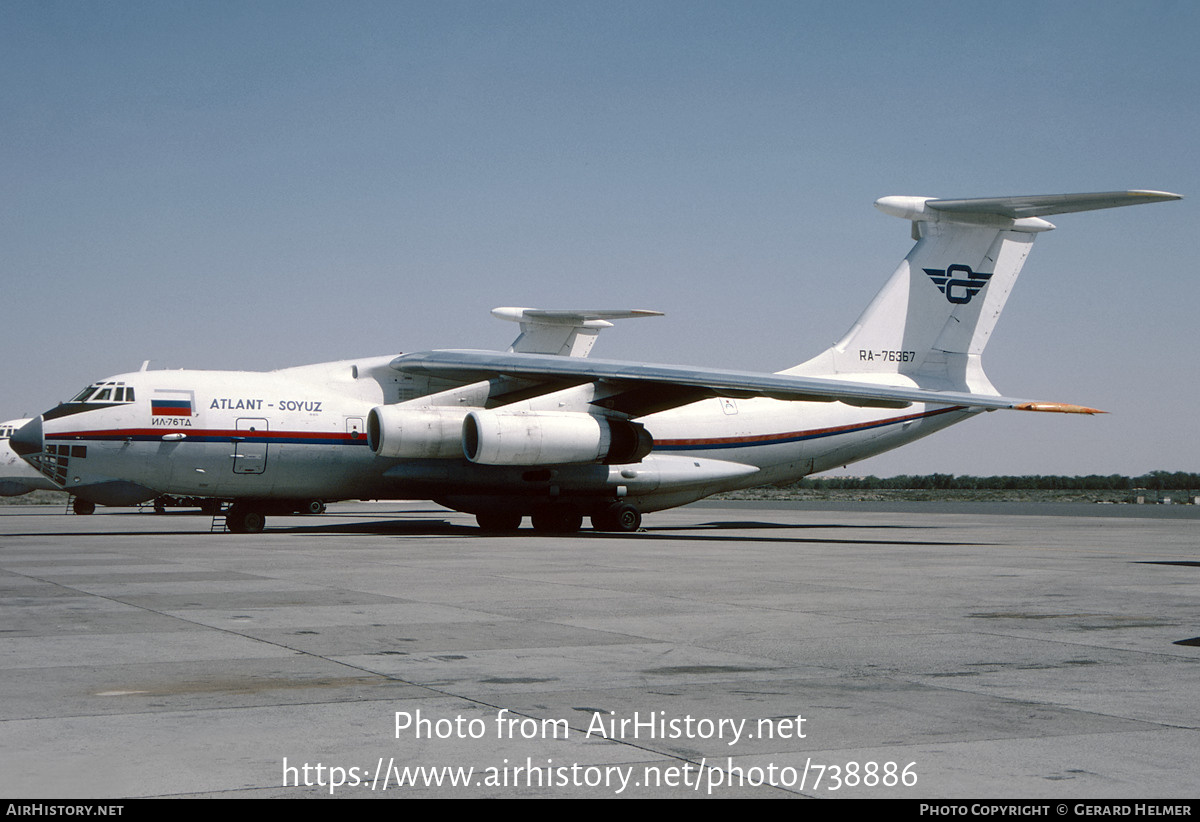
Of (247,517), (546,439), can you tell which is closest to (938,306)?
(546,439)

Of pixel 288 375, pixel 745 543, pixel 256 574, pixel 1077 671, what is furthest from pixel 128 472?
pixel 1077 671

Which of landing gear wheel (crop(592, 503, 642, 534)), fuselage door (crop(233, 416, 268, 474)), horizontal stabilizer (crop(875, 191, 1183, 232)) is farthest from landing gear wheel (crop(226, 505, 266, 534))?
horizontal stabilizer (crop(875, 191, 1183, 232))

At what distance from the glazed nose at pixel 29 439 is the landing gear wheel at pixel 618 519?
32.3ft

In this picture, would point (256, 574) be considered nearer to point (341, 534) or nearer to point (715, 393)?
point (341, 534)

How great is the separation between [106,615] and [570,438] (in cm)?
1222

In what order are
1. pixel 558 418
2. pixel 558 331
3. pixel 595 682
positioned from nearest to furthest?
pixel 595 682, pixel 558 418, pixel 558 331

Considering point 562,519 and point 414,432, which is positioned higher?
point 414,432

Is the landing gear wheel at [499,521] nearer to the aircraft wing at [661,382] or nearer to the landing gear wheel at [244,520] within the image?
the aircraft wing at [661,382]

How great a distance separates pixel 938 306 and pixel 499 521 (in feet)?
32.2

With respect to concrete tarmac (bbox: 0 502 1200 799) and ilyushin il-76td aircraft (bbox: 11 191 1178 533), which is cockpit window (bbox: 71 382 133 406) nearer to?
ilyushin il-76td aircraft (bbox: 11 191 1178 533)

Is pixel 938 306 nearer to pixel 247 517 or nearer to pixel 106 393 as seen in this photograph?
pixel 247 517

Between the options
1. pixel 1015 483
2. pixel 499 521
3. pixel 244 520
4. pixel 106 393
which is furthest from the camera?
pixel 1015 483

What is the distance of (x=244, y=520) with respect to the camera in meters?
21.8

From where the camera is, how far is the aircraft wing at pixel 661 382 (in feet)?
64.6
